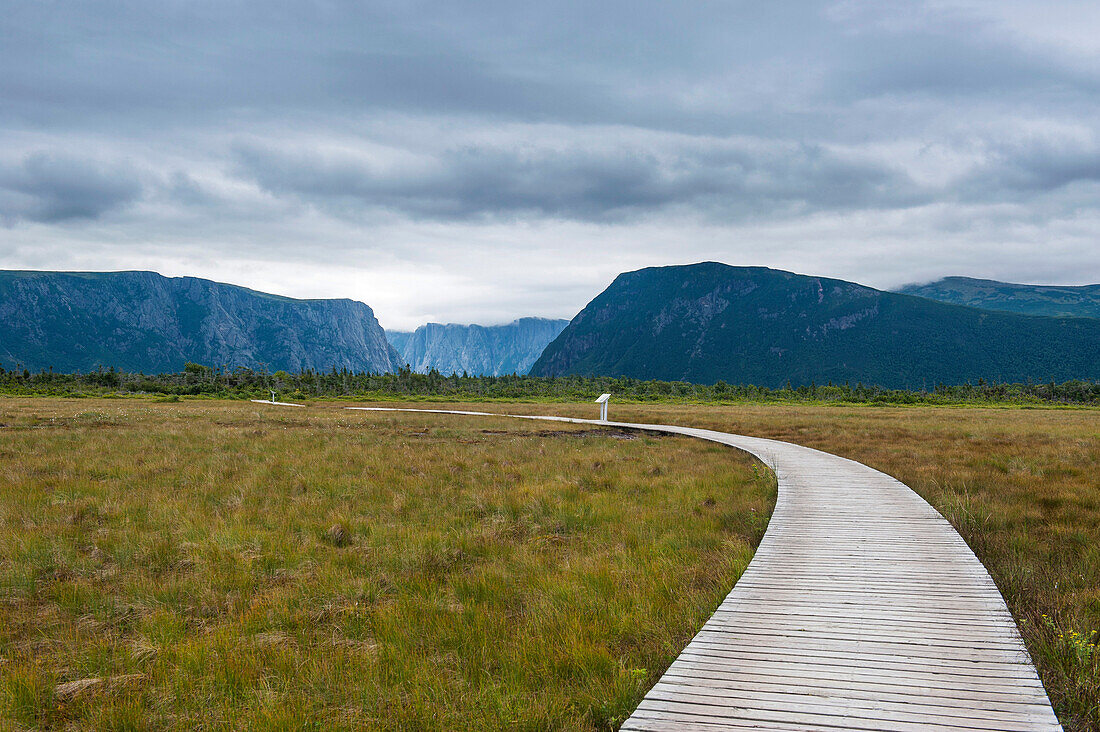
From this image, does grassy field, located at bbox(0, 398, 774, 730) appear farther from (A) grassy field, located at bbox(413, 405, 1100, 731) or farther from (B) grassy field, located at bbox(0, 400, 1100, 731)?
(A) grassy field, located at bbox(413, 405, 1100, 731)

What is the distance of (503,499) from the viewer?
12.7 m

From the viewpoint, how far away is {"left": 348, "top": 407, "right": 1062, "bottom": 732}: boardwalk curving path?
3932 millimetres

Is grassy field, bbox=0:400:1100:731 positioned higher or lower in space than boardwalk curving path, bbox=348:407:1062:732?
lower

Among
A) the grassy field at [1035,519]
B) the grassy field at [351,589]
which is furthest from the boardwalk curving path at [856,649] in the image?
the grassy field at [351,589]

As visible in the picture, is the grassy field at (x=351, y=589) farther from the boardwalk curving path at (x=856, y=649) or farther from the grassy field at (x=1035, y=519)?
the grassy field at (x=1035, y=519)

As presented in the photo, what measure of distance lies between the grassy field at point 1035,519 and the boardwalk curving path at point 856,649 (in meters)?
0.33

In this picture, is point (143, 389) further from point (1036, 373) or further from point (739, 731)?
point (1036, 373)

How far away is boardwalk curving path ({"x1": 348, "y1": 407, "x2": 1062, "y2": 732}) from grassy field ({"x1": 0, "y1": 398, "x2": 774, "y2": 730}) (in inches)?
23.7

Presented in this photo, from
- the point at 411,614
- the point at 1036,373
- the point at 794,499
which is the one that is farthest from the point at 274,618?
the point at 1036,373

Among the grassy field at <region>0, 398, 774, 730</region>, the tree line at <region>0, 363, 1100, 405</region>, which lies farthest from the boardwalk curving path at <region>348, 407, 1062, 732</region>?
the tree line at <region>0, 363, 1100, 405</region>

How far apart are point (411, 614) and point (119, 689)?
2.68 m

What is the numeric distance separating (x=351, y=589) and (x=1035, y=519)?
37.7 feet

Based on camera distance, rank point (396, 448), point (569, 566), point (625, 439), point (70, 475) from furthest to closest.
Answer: point (625, 439)
point (396, 448)
point (70, 475)
point (569, 566)

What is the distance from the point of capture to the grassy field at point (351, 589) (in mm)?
4898
